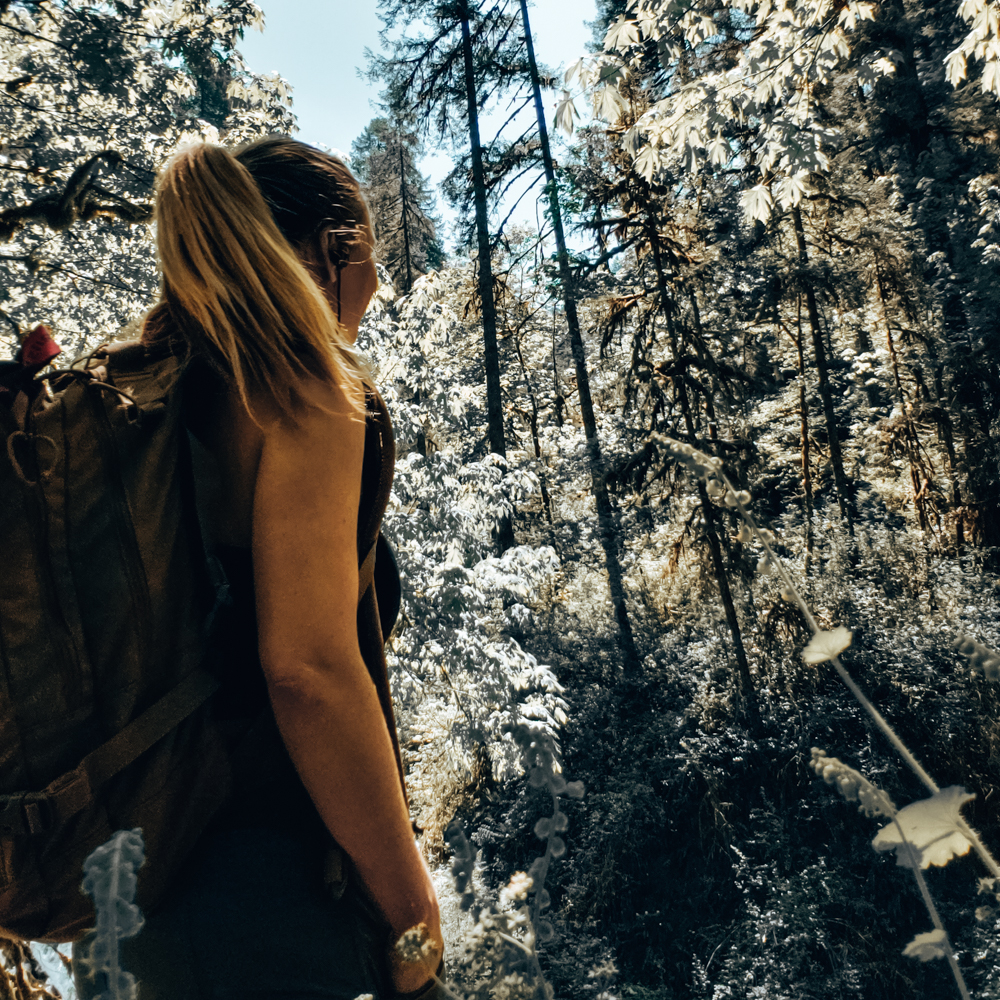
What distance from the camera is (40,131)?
616 cm

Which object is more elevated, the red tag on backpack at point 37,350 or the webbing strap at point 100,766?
the red tag on backpack at point 37,350

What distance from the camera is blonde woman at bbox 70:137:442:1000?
2.20 feet

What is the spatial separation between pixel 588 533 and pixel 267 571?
949 centimetres

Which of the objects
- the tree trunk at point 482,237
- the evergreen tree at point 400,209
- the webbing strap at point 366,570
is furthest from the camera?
the evergreen tree at point 400,209

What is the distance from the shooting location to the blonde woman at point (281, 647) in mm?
670

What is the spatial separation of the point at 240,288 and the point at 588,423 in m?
9.65

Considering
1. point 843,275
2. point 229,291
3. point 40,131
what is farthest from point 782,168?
point 843,275

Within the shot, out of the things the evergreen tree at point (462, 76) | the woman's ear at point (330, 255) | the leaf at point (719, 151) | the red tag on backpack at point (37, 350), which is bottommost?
the red tag on backpack at point (37, 350)

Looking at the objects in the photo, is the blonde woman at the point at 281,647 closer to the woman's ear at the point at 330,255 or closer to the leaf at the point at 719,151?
the woman's ear at the point at 330,255

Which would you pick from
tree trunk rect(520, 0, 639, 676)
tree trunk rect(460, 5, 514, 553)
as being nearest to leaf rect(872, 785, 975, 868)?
tree trunk rect(520, 0, 639, 676)

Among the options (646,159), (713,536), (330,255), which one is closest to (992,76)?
(646,159)

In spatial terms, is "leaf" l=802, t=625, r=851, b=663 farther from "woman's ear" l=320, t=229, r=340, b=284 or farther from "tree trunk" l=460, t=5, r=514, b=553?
"tree trunk" l=460, t=5, r=514, b=553

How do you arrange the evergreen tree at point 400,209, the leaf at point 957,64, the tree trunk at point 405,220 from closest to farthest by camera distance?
the leaf at point 957,64 < the evergreen tree at point 400,209 < the tree trunk at point 405,220

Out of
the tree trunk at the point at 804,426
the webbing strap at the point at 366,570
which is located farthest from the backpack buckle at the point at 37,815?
the tree trunk at the point at 804,426
